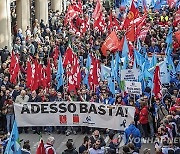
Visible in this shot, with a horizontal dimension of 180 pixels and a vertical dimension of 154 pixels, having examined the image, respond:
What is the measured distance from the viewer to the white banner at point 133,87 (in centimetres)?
2023

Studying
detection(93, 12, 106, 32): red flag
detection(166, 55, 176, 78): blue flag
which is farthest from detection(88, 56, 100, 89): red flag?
detection(93, 12, 106, 32): red flag

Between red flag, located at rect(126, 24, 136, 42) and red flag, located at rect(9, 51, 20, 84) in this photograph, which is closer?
red flag, located at rect(9, 51, 20, 84)

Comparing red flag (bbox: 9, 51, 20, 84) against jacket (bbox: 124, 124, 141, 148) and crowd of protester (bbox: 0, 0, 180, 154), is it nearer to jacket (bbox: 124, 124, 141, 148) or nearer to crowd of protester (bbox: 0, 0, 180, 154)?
crowd of protester (bbox: 0, 0, 180, 154)

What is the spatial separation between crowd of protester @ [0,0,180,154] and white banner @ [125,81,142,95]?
0.23 meters

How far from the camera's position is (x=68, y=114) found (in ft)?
66.1

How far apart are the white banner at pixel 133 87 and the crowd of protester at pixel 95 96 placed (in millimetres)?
229

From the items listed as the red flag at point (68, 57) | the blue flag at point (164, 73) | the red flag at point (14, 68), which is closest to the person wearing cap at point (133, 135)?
the blue flag at point (164, 73)

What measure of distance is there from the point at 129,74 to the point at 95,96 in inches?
49.8

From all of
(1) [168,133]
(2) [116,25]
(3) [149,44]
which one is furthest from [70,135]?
(2) [116,25]

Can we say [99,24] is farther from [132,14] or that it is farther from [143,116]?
[143,116]

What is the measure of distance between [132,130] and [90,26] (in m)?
16.1

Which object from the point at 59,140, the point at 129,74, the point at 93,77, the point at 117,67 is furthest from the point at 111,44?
the point at 59,140

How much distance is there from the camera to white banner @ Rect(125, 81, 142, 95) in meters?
20.2

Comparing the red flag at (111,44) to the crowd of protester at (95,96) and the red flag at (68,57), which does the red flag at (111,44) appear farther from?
the red flag at (68,57)
